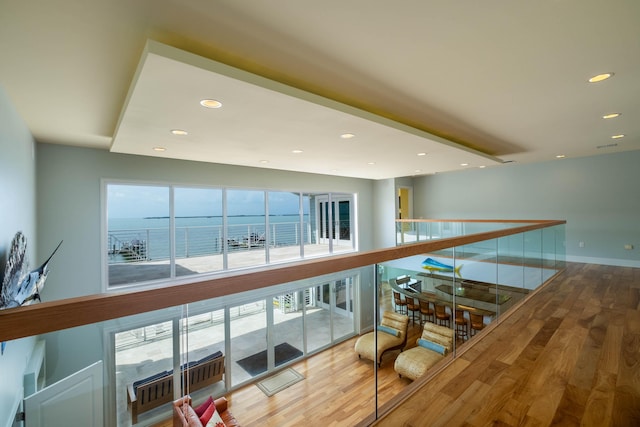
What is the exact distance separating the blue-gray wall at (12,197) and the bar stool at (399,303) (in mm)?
2271

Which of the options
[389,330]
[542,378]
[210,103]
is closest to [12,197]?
[210,103]

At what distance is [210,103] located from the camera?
7.88 ft

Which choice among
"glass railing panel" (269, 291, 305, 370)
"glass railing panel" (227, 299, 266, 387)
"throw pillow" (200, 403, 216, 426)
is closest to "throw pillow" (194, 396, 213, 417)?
"throw pillow" (200, 403, 216, 426)

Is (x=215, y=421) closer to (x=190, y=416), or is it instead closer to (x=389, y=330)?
(x=190, y=416)

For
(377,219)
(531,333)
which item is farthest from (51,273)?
(377,219)

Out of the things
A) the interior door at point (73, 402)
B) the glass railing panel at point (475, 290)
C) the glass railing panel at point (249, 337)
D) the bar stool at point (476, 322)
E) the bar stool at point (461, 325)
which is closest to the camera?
the interior door at point (73, 402)

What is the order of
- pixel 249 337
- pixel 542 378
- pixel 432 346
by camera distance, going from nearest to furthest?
pixel 249 337, pixel 542 378, pixel 432 346

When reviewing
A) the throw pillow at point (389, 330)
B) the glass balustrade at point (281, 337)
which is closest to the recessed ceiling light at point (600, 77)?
the glass balustrade at point (281, 337)

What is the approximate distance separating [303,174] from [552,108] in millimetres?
5012

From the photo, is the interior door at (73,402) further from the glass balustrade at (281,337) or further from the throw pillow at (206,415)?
the throw pillow at (206,415)

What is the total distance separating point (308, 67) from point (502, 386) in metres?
2.65

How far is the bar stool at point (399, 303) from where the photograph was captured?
1.93m

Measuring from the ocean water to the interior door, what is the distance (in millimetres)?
4544

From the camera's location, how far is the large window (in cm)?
484
